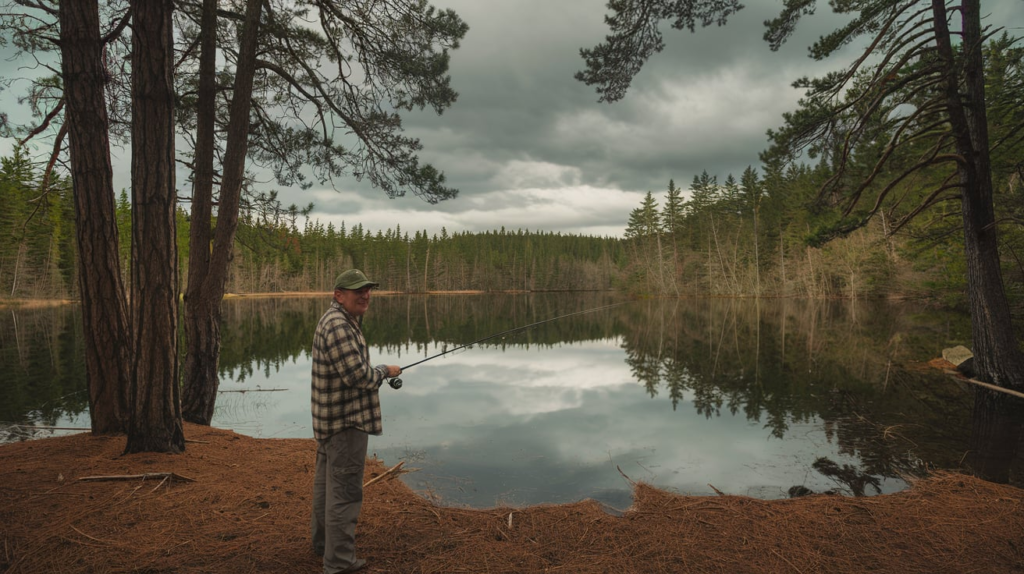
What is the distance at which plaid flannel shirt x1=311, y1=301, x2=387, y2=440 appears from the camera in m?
3.16

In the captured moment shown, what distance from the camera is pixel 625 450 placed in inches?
291

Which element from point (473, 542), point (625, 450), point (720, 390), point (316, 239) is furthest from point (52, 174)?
point (316, 239)

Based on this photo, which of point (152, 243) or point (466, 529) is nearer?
point (466, 529)

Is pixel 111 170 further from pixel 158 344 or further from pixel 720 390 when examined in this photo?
pixel 720 390

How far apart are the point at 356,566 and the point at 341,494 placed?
1.64 feet

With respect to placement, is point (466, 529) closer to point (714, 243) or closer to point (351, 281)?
point (351, 281)

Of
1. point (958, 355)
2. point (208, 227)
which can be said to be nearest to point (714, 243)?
point (958, 355)

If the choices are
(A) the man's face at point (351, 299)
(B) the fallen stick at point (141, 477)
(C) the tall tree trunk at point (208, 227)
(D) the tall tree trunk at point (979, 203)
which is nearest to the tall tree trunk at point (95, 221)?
(C) the tall tree trunk at point (208, 227)

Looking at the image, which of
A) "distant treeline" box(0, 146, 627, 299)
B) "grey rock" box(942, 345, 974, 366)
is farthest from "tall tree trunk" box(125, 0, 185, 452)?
"distant treeline" box(0, 146, 627, 299)

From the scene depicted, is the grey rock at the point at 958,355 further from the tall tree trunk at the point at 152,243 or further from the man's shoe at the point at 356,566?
the tall tree trunk at the point at 152,243

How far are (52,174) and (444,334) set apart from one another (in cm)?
1777

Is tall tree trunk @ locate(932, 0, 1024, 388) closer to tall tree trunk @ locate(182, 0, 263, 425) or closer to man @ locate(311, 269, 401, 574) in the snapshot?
man @ locate(311, 269, 401, 574)

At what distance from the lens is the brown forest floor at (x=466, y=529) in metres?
3.34

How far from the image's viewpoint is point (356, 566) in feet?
10.6
